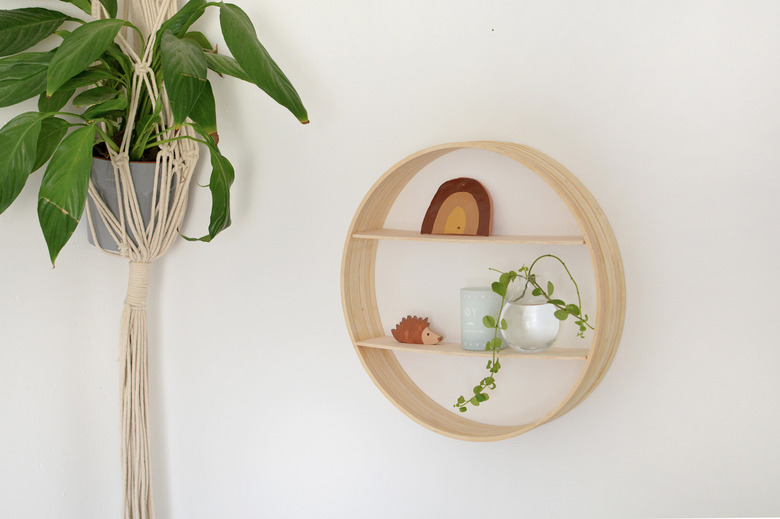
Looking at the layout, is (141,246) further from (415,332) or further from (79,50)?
(415,332)

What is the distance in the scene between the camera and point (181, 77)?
1.10m

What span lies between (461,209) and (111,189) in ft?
2.30

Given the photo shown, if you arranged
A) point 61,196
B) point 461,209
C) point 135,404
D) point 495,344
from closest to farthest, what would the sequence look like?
point 61,196 → point 495,344 → point 461,209 → point 135,404

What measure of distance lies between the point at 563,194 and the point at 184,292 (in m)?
0.93

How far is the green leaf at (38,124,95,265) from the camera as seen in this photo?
108 centimetres

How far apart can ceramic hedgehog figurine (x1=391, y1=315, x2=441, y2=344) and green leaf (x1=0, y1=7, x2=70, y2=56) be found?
0.90 m

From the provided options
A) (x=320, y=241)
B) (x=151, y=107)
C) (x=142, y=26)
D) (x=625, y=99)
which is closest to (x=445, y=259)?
(x=320, y=241)

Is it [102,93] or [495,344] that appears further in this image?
Result: [102,93]

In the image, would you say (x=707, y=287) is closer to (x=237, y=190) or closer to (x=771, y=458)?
(x=771, y=458)

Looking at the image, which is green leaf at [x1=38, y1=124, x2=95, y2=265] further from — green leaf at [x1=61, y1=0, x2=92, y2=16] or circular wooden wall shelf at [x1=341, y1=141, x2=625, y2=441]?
circular wooden wall shelf at [x1=341, y1=141, x2=625, y2=441]

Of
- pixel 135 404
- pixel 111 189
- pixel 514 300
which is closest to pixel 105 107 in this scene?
pixel 111 189

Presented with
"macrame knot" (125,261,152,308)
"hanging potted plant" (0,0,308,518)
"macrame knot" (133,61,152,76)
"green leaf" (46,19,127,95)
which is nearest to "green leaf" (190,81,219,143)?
"hanging potted plant" (0,0,308,518)

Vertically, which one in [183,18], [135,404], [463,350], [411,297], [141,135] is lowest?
[135,404]

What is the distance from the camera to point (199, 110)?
134cm
